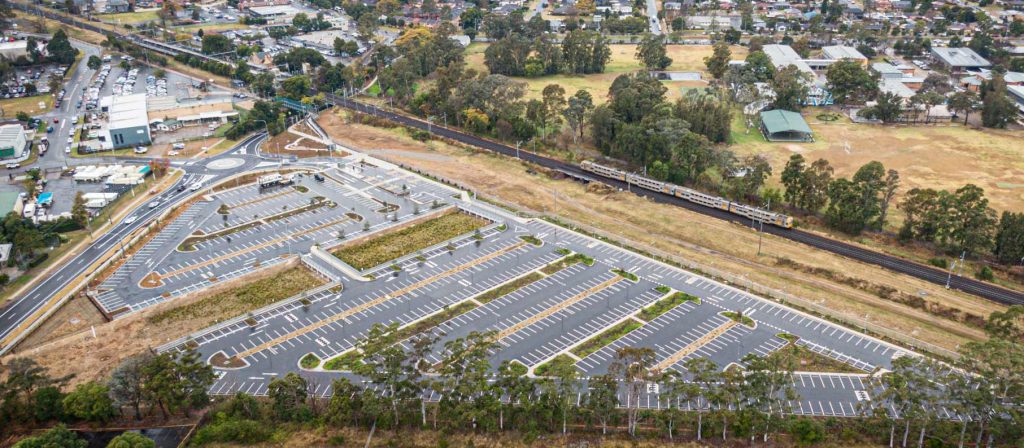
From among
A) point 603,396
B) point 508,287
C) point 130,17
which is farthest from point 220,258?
point 130,17

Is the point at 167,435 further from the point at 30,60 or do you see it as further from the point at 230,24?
the point at 230,24

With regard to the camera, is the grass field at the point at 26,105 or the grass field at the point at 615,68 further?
the grass field at the point at 615,68

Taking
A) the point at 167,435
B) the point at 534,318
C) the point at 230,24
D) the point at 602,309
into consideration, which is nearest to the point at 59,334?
the point at 167,435

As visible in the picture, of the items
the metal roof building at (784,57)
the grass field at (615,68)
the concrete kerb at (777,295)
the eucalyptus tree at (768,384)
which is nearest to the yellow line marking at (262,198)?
the concrete kerb at (777,295)

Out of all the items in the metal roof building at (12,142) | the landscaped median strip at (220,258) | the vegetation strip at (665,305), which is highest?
the metal roof building at (12,142)

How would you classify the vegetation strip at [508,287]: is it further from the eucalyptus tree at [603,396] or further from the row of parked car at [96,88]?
the row of parked car at [96,88]

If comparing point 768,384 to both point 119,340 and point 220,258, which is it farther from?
point 220,258
